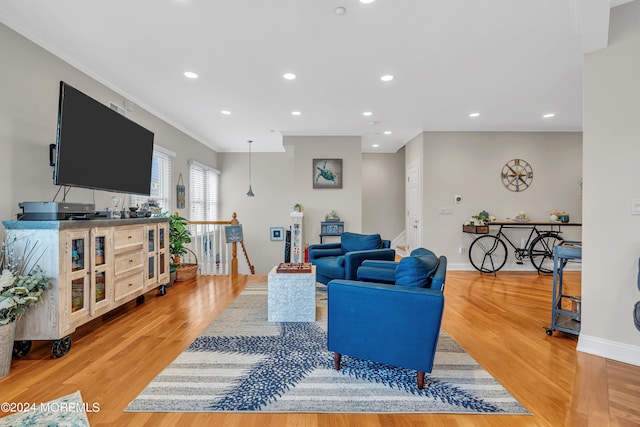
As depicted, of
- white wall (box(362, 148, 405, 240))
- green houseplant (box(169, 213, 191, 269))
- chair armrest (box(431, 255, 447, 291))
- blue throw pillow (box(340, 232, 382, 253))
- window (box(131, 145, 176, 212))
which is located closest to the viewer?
chair armrest (box(431, 255, 447, 291))

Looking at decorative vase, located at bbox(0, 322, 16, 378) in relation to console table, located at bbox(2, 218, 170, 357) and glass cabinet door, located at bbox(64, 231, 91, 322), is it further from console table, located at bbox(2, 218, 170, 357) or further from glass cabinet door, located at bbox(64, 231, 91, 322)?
glass cabinet door, located at bbox(64, 231, 91, 322)

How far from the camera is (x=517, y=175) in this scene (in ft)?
18.1

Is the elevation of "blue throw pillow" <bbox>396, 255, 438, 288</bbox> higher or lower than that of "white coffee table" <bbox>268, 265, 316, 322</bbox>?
higher

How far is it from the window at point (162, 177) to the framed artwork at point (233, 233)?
109 centimetres

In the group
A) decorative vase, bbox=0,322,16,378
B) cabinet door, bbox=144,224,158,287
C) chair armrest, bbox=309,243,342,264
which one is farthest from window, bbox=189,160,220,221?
decorative vase, bbox=0,322,16,378

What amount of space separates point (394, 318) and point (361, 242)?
2.17 metres

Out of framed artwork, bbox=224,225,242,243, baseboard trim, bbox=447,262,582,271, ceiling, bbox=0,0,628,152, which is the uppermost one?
ceiling, bbox=0,0,628,152

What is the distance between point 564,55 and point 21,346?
17.9 ft

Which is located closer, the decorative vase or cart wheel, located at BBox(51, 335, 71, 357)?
the decorative vase

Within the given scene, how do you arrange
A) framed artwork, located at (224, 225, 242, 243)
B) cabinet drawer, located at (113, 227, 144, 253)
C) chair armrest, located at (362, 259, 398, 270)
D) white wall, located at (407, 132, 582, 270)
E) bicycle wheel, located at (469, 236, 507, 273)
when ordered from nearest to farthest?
cabinet drawer, located at (113, 227, 144, 253), chair armrest, located at (362, 259, 398, 270), framed artwork, located at (224, 225, 242, 243), bicycle wheel, located at (469, 236, 507, 273), white wall, located at (407, 132, 582, 270)

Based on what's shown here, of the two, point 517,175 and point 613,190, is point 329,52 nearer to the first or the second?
point 613,190

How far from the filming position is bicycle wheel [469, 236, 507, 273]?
537cm

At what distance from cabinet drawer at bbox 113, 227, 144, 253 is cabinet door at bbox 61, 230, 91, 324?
0.36 metres

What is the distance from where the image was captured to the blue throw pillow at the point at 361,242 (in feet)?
12.9
